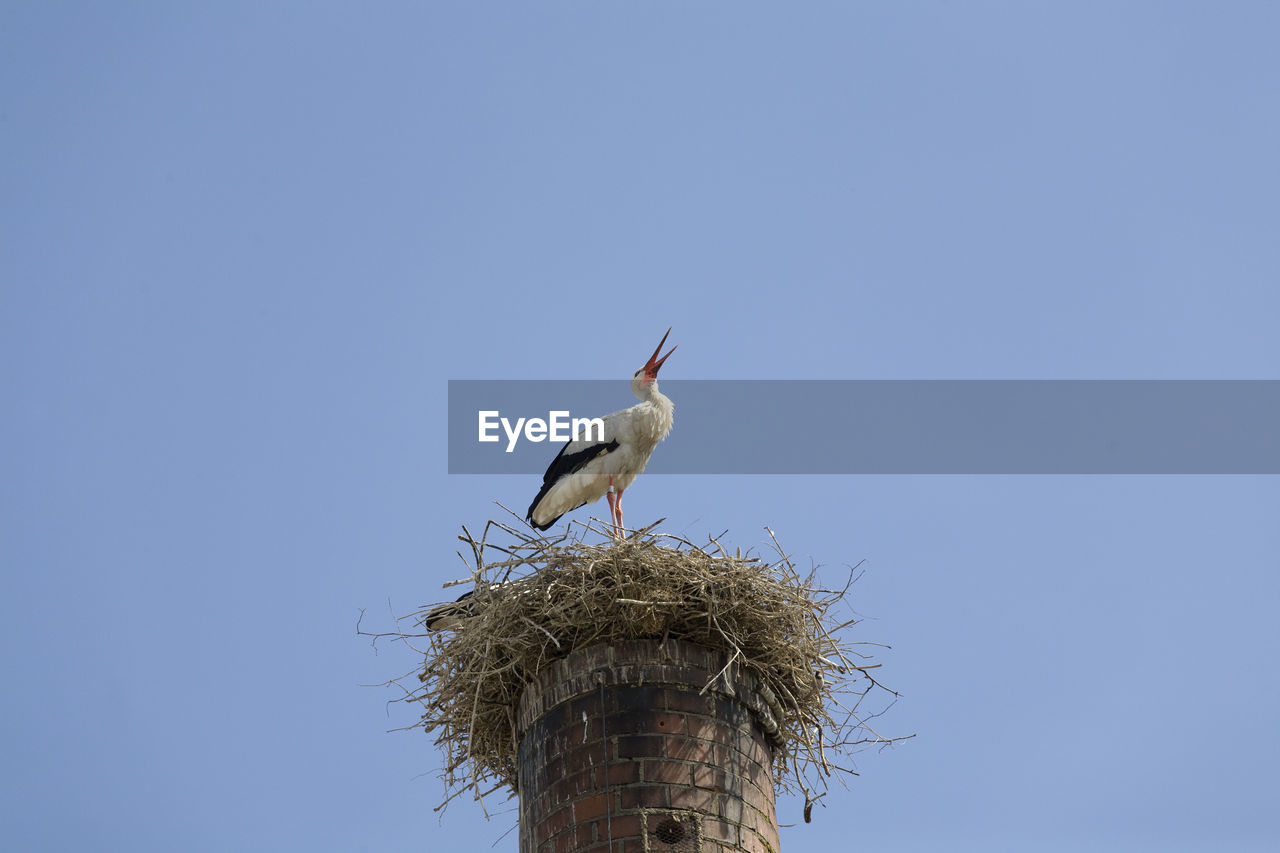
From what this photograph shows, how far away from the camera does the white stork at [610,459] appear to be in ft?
37.9

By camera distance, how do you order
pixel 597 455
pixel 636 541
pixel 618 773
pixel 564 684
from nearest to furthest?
pixel 618 773 → pixel 564 684 → pixel 636 541 → pixel 597 455

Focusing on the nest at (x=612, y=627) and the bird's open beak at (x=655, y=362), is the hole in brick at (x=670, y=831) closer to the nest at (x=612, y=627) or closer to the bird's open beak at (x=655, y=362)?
the nest at (x=612, y=627)

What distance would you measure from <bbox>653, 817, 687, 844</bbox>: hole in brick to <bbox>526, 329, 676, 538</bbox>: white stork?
522cm

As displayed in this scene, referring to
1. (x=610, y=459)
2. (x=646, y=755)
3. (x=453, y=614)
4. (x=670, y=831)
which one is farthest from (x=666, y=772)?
(x=610, y=459)

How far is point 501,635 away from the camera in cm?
738

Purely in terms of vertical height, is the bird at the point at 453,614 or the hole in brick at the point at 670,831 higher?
the bird at the point at 453,614

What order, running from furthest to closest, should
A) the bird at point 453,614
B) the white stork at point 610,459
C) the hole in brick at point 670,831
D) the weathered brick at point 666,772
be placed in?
1. the white stork at point 610,459
2. the bird at point 453,614
3. the weathered brick at point 666,772
4. the hole in brick at point 670,831

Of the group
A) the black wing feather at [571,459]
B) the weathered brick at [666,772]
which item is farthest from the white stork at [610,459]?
the weathered brick at [666,772]

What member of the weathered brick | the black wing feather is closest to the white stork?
the black wing feather

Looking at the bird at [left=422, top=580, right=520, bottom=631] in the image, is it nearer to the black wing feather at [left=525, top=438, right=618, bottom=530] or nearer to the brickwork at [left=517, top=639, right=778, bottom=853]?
the brickwork at [left=517, top=639, right=778, bottom=853]

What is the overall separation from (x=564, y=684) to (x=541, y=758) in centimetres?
37

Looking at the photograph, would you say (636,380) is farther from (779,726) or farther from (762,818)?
(762,818)

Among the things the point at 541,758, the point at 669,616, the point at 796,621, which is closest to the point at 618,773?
the point at 541,758

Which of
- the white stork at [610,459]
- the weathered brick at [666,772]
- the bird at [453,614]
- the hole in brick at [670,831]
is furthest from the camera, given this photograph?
the white stork at [610,459]
